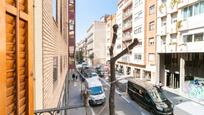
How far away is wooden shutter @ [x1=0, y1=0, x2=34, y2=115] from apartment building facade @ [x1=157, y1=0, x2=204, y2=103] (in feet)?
71.1

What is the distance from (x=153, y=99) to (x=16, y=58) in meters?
17.0

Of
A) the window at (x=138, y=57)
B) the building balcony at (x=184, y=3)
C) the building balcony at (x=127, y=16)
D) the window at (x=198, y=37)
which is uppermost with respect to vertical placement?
the building balcony at (x=127, y=16)

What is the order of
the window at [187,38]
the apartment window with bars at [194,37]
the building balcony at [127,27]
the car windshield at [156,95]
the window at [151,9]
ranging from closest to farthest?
the car windshield at [156,95] < the apartment window with bars at [194,37] < the window at [187,38] < the window at [151,9] < the building balcony at [127,27]

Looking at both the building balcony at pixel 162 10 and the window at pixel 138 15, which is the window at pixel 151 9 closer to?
the building balcony at pixel 162 10

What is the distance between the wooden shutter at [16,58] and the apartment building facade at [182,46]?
2167 cm

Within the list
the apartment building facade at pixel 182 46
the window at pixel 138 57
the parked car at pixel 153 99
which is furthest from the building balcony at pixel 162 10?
the parked car at pixel 153 99

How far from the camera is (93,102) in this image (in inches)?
820

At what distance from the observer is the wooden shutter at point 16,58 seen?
73.5 inches

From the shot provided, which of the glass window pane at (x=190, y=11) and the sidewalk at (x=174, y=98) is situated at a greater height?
the glass window pane at (x=190, y=11)

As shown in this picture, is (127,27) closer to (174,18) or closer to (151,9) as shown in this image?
(151,9)

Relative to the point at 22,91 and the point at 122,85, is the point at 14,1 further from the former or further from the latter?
the point at 122,85

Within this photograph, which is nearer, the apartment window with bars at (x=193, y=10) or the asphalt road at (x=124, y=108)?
the asphalt road at (x=124, y=108)

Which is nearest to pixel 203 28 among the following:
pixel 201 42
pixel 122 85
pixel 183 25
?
pixel 201 42

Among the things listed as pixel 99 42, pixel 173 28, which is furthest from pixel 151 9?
pixel 99 42
